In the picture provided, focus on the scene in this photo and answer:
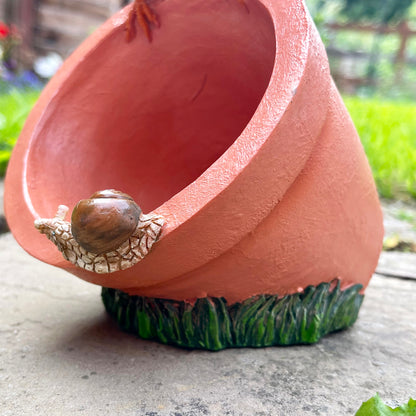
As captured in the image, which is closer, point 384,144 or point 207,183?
point 207,183

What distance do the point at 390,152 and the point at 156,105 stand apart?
1.88 m

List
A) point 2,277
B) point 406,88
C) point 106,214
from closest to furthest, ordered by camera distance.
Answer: point 106,214 → point 2,277 → point 406,88

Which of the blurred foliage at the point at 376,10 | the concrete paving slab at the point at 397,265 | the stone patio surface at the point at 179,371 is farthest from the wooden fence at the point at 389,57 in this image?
the stone patio surface at the point at 179,371

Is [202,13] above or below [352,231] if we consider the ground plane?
above

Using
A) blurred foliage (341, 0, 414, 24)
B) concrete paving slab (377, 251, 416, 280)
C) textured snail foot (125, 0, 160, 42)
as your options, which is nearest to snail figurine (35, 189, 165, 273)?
textured snail foot (125, 0, 160, 42)

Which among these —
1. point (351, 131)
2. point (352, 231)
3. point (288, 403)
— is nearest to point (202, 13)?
point (351, 131)

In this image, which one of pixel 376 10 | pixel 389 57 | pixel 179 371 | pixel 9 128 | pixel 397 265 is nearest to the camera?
pixel 179 371

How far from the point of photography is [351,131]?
1.19m

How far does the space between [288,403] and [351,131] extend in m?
0.62

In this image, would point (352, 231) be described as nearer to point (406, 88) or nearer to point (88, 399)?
point (88, 399)

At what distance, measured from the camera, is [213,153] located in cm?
170

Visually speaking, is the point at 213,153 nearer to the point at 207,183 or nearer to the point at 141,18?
the point at 141,18

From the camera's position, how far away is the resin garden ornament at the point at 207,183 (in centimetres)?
94

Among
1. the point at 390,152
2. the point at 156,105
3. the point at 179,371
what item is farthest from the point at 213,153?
the point at 390,152
